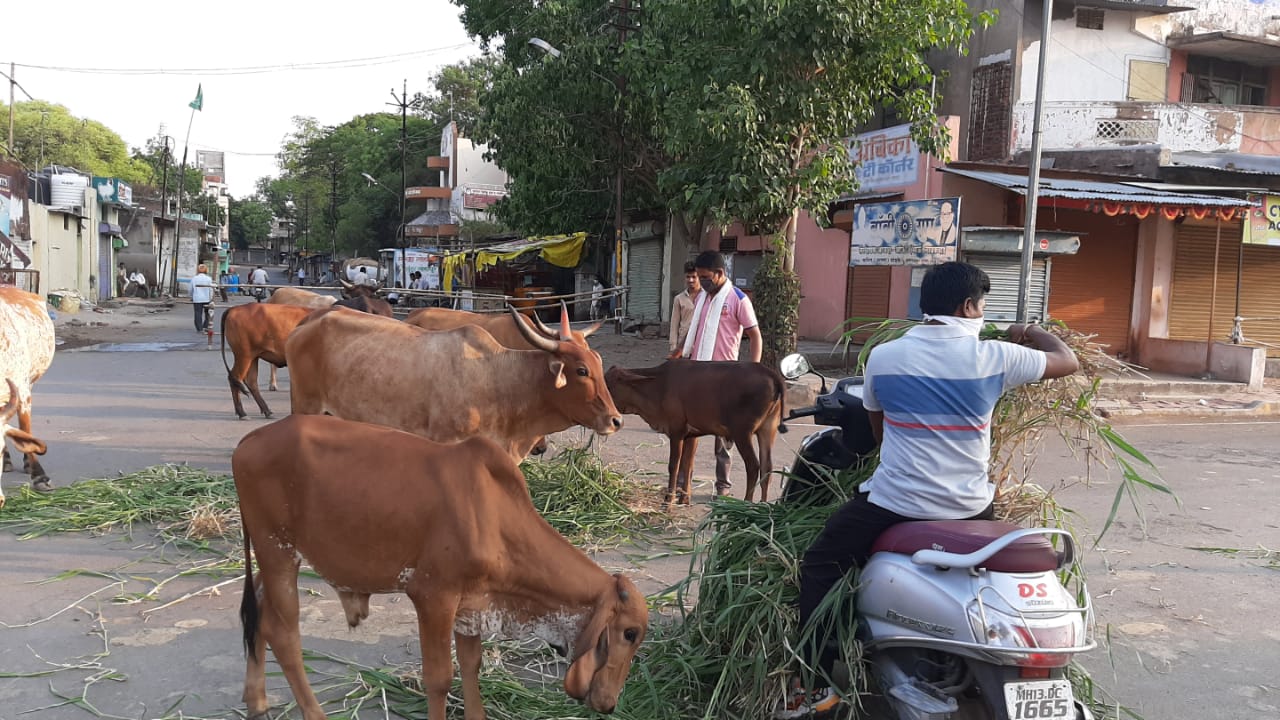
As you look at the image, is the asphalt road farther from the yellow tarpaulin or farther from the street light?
the yellow tarpaulin

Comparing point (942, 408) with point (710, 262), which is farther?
point (710, 262)

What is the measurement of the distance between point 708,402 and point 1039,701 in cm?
400

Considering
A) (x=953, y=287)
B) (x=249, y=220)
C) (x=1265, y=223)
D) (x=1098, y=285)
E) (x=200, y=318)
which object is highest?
(x=249, y=220)

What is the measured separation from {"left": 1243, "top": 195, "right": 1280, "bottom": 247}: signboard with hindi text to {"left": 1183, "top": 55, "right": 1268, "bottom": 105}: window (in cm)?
→ 435

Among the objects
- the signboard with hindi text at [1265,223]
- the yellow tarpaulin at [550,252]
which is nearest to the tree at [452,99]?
the yellow tarpaulin at [550,252]

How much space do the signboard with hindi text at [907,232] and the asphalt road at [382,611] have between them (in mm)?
4495

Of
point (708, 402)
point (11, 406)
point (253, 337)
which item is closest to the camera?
point (11, 406)

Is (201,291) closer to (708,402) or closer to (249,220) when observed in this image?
(708,402)

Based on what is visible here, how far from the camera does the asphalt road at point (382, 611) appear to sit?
395cm

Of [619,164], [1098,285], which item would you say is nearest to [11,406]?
[619,164]

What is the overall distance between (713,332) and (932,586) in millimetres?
4544

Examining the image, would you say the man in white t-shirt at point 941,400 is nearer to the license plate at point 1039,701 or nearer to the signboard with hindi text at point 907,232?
the license plate at point 1039,701

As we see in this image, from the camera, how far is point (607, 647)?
3.14 metres

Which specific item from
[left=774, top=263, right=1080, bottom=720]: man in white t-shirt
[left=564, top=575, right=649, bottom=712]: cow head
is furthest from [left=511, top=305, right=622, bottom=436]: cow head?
[left=774, top=263, right=1080, bottom=720]: man in white t-shirt
